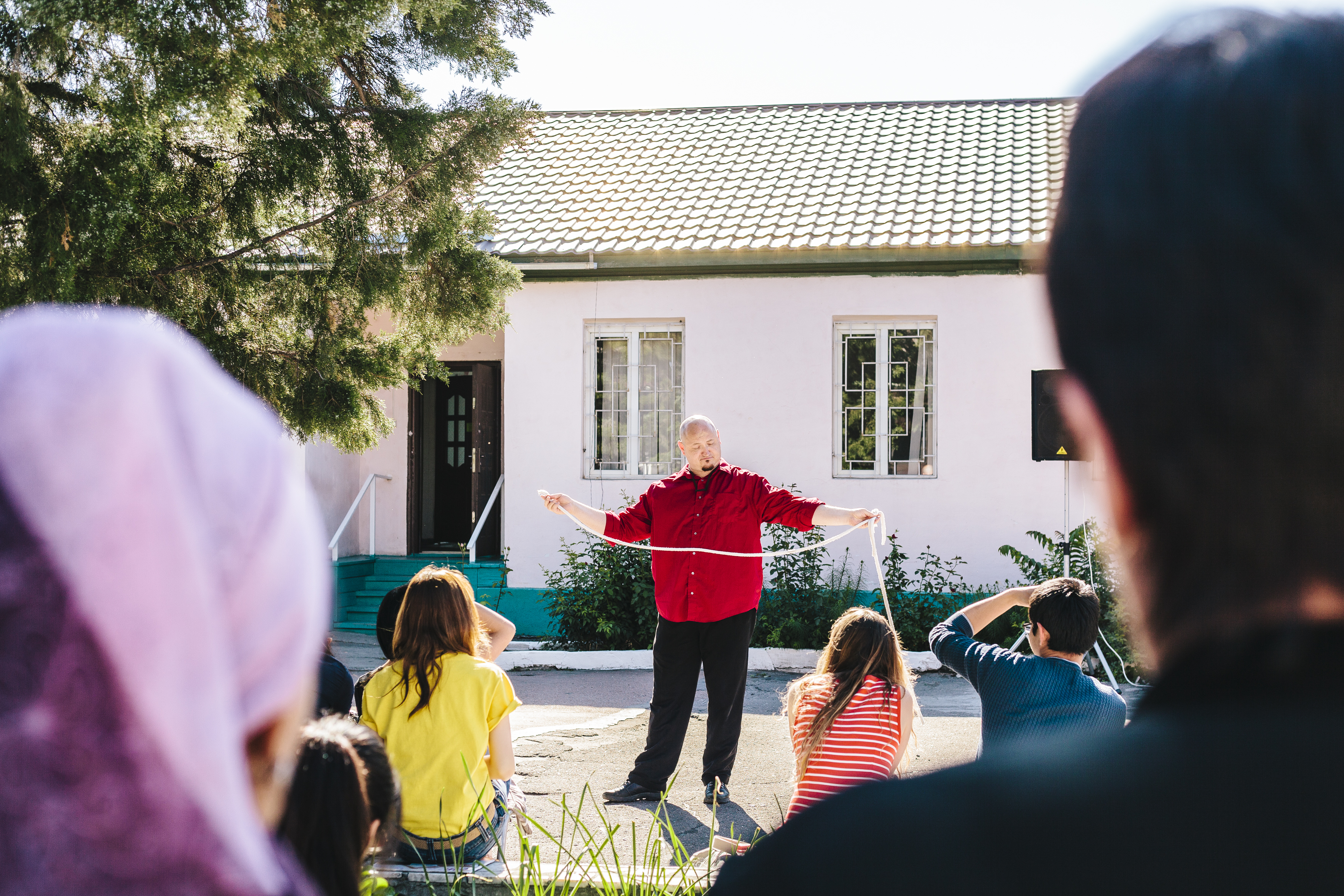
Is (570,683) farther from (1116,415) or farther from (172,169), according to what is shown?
(1116,415)

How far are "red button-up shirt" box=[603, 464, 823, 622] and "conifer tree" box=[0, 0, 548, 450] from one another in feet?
4.63

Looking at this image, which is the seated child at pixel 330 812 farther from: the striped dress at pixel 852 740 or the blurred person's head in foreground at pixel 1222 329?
the striped dress at pixel 852 740

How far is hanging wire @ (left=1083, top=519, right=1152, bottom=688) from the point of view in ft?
26.7

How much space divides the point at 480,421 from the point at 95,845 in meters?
12.2

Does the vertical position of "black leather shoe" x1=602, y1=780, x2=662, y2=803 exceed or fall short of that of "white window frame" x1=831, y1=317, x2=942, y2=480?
it falls short

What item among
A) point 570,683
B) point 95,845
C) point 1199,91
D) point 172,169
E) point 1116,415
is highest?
point 172,169

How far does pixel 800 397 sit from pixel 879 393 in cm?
83

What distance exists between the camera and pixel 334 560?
38.7ft

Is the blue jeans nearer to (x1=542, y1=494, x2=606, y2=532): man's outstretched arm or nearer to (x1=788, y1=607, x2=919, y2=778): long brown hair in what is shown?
(x1=788, y1=607, x2=919, y2=778): long brown hair

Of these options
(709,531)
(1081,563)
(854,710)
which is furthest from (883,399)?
(854,710)

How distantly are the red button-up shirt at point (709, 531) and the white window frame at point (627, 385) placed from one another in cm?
531

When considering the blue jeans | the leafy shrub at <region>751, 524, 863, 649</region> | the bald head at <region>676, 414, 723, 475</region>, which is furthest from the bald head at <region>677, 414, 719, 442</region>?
the leafy shrub at <region>751, 524, 863, 649</region>

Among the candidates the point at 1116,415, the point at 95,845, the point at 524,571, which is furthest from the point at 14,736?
the point at 524,571

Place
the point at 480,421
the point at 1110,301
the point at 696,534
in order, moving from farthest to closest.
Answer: the point at 480,421, the point at 696,534, the point at 1110,301
